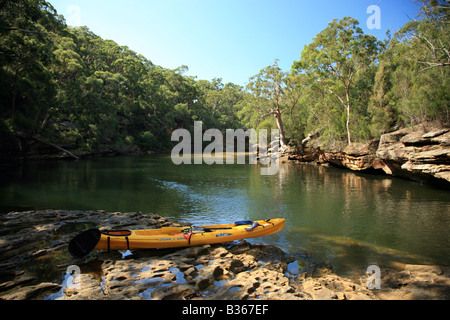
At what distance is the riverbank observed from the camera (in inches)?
170

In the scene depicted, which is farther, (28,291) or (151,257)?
(151,257)

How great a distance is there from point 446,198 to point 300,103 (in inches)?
872

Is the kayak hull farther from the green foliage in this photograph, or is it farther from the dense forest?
the green foliage

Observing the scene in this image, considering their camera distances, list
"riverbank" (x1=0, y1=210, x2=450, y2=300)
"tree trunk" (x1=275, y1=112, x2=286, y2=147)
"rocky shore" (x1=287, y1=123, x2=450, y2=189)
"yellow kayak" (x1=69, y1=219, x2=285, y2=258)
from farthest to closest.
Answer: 1. "tree trunk" (x1=275, y1=112, x2=286, y2=147)
2. "rocky shore" (x1=287, y1=123, x2=450, y2=189)
3. "yellow kayak" (x1=69, y1=219, x2=285, y2=258)
4. "riverbank" (x1=0, y1=210, x2=450, y2=300)

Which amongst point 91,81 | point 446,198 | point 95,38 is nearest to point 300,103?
point 446,198

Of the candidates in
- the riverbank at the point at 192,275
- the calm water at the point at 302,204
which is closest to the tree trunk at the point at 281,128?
the calm water at the point at 302,204

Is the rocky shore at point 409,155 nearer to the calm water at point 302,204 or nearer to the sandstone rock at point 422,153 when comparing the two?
the sandstone rock at point 422,153

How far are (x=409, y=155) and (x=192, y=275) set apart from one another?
48.1ft

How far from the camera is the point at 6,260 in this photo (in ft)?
18.1

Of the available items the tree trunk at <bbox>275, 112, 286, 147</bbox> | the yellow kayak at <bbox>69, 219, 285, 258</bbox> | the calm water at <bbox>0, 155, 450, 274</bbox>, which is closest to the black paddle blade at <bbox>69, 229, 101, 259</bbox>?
the yellow kayak at <bbox>69, 219, 285, 258</bbox>

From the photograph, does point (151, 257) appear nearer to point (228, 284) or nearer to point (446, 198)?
point (228, 284)

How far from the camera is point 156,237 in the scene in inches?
243

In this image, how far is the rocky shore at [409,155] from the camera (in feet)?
43.5

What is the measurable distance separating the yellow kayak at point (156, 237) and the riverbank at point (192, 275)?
0.67 feet
